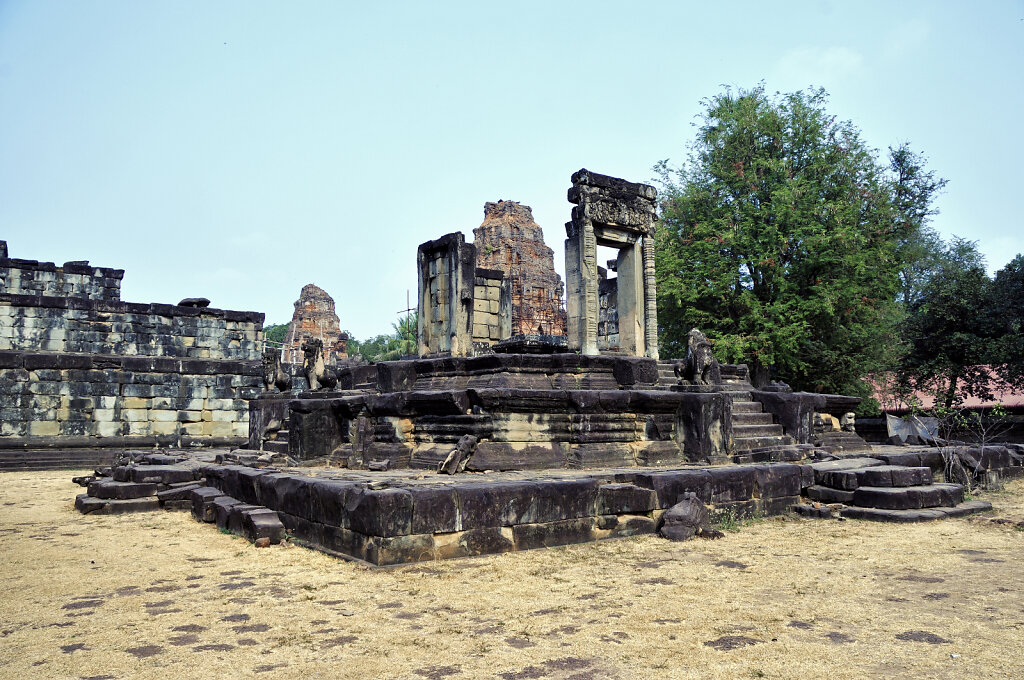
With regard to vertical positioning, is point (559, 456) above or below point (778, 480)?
above

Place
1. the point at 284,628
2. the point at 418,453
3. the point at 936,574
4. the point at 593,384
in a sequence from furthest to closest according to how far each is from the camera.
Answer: the point at 593,384
the point at 418,453
the point at 936,574
the point at 284,628

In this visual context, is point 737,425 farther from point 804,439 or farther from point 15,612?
point 15,612

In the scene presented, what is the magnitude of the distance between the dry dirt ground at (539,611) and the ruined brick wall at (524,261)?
2854 centimetres

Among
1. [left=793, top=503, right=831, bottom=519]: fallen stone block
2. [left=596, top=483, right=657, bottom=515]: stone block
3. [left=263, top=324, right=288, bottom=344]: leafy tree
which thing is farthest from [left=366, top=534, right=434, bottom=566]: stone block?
[left=263, top=324, right=288, bottom=344]: leafy tree

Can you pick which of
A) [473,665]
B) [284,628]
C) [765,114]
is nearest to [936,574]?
[473,665]

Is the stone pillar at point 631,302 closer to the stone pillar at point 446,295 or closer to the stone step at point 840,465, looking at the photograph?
the stone pillar at point 446,295

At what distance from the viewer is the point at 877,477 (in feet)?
27.3

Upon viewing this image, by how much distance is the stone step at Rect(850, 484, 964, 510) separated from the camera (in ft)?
26.1

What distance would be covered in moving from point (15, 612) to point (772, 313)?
18.9 m

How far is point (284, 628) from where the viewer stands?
13.5ft

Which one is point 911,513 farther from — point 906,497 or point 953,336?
point 953,336

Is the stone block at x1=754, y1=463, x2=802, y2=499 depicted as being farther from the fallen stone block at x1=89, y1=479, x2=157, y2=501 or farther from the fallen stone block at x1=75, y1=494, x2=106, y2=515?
the fallen stone block at x1=75, y1=494, x2=106, y2=515

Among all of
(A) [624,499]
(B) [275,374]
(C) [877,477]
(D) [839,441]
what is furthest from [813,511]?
(B) [275,374]

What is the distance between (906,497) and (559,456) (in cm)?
380
